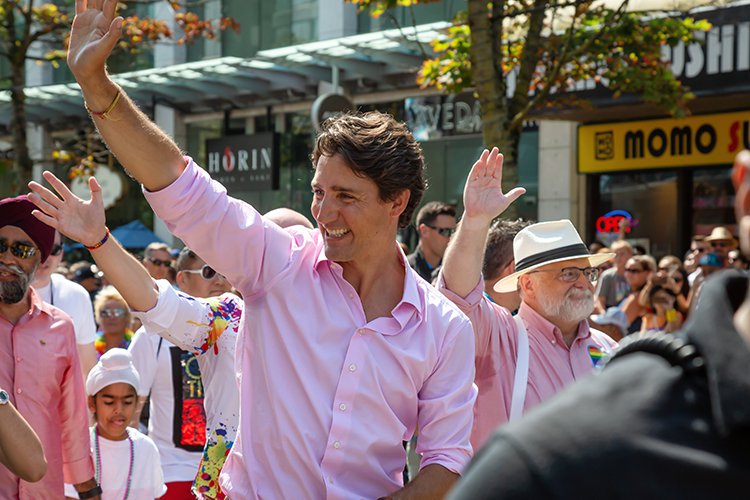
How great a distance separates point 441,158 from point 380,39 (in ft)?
9.21

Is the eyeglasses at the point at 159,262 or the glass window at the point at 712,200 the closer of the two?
the eyeglasses at the point at 159,262

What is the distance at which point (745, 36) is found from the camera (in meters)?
13.0

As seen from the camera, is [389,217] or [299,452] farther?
[389,217]

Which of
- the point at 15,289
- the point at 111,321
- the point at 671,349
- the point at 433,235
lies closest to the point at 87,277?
the point at 111,321

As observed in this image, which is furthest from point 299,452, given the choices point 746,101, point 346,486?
point 746,101

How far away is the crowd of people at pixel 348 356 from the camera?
4.72 feet

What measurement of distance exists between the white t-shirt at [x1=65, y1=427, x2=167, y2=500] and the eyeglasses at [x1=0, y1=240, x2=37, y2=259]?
60.0 inches

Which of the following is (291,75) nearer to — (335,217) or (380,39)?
(380,39)

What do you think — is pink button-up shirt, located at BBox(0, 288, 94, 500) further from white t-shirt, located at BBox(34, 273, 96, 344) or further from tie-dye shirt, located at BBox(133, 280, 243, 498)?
white t-shirt, located at BBox(34, 273, 96, 344)

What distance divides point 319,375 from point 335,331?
0.14m

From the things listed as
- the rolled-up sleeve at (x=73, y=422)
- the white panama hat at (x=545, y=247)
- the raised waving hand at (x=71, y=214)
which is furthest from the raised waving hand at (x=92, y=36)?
the white panama hat at (x=545, y=247)

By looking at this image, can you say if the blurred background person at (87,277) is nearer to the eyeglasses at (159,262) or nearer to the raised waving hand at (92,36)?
the eyeglasses at (159,262)

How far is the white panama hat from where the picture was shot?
16.6ft

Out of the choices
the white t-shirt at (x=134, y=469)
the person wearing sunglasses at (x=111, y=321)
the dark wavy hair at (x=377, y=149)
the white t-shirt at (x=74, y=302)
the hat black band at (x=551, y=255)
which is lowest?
the white t-shirt at (x=134, y=469)
